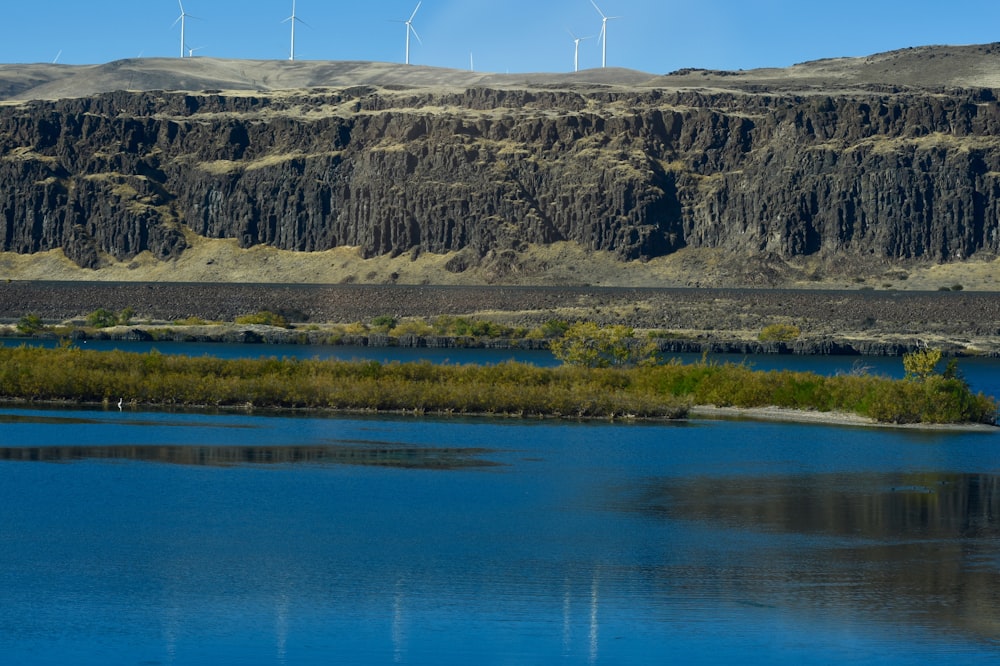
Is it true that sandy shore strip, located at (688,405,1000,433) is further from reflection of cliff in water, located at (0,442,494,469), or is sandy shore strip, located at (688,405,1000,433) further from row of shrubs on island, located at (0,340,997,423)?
reflection of cliff in water, located at (0,442,494,469)

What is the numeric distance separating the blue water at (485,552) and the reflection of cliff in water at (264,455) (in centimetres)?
19

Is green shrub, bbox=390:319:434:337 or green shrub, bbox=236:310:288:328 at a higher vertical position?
green shrub, bbox=236:310:288:328

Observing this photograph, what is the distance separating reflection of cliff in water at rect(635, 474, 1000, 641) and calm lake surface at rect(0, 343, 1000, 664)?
0.08 m

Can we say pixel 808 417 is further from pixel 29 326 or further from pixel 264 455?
pixel 29 326

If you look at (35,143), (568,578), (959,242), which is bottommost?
(568,578)

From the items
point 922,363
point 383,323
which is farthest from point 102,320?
point 922,363

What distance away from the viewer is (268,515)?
26078 mm

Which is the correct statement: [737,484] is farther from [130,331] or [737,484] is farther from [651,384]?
[130,331]

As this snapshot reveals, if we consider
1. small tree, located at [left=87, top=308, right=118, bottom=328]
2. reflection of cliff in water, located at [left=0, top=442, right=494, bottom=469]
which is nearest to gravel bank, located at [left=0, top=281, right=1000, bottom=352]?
small tree, located at [left=87, top=308, right=118, bottom=328]

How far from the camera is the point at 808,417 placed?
4728cm

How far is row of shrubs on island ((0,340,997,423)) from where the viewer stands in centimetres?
4669

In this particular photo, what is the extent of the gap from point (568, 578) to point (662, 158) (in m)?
164

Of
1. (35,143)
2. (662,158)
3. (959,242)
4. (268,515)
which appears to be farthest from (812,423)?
(35,143)

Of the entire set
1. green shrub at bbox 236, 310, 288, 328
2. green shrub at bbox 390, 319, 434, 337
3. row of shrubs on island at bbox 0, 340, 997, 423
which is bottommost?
row of shrubs on island at bbox 0, 340, 997, 423
